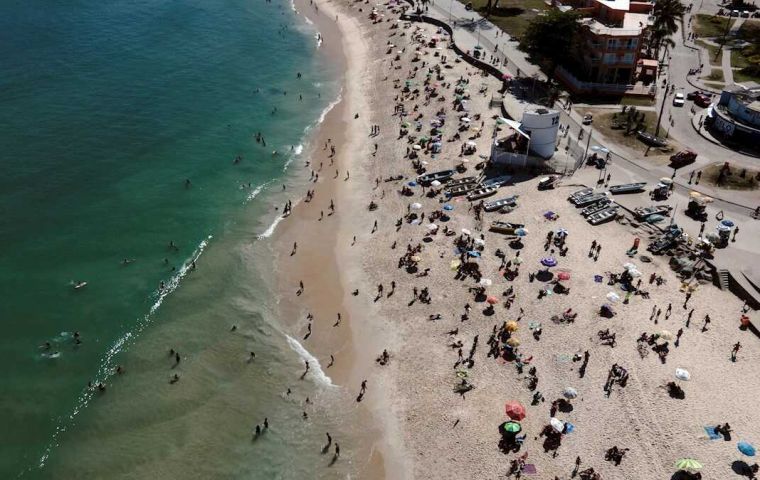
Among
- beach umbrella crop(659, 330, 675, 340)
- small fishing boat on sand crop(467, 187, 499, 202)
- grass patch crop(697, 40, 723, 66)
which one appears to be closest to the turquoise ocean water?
small fishing boat on sand crop(467, 187, 499, 202)

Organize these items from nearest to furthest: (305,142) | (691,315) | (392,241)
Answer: (691,315) < (392,241) < (305,142)

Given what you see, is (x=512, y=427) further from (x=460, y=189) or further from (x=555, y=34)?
(x=555, y=34)

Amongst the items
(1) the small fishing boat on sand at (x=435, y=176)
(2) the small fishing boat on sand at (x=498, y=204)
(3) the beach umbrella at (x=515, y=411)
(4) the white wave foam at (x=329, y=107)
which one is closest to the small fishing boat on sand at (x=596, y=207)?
(2) the small fishing boat on sand at (x=498, y=204)

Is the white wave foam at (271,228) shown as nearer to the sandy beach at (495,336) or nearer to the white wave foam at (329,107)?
the sandy beach at (495,336)

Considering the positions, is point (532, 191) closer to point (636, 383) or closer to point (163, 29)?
point (636, 383)

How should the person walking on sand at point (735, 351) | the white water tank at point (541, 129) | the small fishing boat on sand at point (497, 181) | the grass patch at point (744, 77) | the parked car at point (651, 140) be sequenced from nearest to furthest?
the person walking on sand at point (735, 351), the small fishing boat on sand at point (497, 181), the white water tank at point (541, 129), the parked car at point (651, 140), the grass patch at point (744, 77)

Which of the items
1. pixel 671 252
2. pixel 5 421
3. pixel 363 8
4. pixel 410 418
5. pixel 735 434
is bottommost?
pixel 5 421

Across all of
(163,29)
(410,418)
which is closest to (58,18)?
(163,29)
